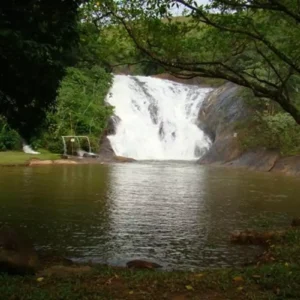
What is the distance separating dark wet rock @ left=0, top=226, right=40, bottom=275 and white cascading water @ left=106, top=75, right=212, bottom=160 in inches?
1274

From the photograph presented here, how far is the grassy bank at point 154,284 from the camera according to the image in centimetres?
638

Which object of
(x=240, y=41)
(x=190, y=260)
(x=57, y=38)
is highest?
(x=240, y=41)

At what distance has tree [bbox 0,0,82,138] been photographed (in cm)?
627

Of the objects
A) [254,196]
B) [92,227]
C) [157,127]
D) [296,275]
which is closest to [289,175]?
[254,196]

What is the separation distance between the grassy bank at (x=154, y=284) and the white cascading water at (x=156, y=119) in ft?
109

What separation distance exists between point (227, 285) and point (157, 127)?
3754 centimetres

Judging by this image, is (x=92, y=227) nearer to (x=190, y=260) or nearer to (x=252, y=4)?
(x=190, y=260)

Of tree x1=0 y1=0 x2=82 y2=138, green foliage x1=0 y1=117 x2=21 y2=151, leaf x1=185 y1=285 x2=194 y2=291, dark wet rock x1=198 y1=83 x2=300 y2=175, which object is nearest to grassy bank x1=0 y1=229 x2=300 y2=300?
leaf x1=185 y1=285 x2=194 y2=291

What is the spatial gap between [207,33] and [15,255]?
681 cm

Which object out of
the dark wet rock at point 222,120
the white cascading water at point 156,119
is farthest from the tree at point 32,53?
the white cascading water at point 156,119

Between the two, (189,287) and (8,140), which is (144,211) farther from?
(8,140)

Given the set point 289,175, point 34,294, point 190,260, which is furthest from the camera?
point 289,175

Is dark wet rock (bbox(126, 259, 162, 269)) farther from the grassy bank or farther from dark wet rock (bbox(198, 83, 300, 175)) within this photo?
dark wet rock (bbox(198, 83, 300, 175))

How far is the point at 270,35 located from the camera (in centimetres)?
1273
